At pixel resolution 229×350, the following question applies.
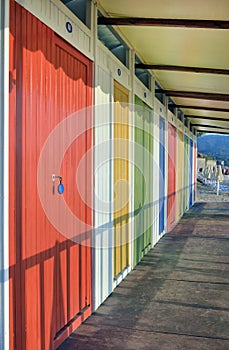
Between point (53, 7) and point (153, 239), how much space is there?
5041 mm

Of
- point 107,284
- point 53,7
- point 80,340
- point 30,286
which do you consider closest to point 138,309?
point 107,284

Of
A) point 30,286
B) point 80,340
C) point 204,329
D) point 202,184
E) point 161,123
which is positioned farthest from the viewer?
point 202,184

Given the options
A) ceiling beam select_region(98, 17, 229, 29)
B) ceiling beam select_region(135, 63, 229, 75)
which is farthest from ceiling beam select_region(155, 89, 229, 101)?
ceiling beam select_region(98, 17, 229, 29)

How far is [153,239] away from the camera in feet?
23.9

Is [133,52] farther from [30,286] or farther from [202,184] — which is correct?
[202,184]

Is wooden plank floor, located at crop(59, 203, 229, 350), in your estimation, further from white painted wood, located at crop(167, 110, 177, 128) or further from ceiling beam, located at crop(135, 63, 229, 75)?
white painted wood, located at crop(167, 110, 177, 128)

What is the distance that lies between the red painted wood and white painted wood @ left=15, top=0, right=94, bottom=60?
5.75m

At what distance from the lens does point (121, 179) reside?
5113mm

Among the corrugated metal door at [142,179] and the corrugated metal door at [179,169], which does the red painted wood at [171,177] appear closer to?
the corrugated metal door at [179,169]

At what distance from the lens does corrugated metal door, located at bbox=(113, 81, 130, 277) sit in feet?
15.9

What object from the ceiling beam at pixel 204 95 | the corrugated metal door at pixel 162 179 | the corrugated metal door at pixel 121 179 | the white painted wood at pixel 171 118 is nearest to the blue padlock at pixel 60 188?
the corrugated metal door at pixel 121 179

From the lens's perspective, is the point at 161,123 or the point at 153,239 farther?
the point at 161,123

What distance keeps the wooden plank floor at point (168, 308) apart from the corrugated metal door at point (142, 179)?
29cm

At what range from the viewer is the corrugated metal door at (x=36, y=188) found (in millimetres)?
2500
